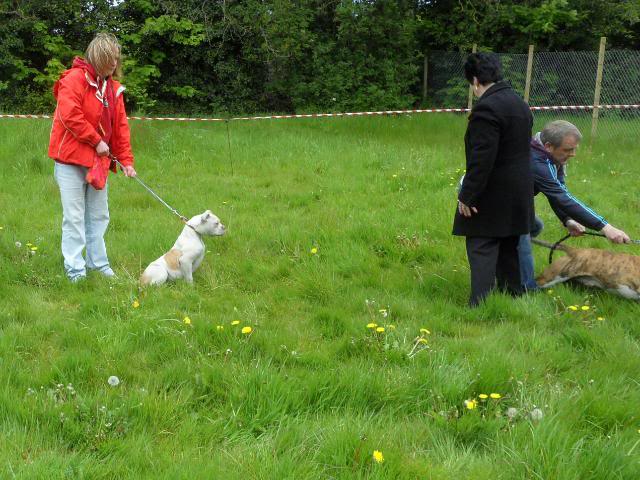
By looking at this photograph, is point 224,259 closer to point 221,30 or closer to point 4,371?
point 4,371

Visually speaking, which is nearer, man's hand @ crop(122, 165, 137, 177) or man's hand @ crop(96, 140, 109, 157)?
man's hand @ crop(96, 140, 109, 157)

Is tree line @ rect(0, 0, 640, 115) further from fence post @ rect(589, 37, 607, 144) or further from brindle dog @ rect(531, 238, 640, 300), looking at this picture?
brindle dog @ rect(531, 238, 640, 300)

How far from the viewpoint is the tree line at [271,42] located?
16.7 m

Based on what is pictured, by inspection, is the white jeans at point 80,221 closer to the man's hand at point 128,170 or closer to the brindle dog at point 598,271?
the man's hand at point 128,170

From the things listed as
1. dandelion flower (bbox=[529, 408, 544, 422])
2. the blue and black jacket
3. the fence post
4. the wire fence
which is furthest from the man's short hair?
the wire fence

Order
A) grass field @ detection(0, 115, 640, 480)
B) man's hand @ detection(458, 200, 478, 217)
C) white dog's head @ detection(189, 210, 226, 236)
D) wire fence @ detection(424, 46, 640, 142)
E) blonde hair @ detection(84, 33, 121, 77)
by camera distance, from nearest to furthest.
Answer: grass field @ detection(0, 115, 640, 480)
man's hand @ detection(458, 200, 478, 217)
blonde hair @ detection(84, 33, 121, 77)
white dog's head @ detection(189, 210, 226, 236)
wire fence @ detection(424, 46, 640, 142)

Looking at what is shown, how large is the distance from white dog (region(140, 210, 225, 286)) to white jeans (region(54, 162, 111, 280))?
2.01 ft

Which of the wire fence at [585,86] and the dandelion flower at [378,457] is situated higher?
the wire fence at [585,86]

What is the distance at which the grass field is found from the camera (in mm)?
2912

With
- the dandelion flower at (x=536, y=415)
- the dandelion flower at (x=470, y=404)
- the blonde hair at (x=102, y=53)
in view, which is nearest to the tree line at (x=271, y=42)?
the blonde hair at (x=102, y=53)

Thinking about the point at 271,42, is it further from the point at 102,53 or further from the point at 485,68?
the point at 485,68

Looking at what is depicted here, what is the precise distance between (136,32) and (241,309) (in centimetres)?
1494

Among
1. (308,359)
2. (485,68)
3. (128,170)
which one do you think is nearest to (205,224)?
(128,170)

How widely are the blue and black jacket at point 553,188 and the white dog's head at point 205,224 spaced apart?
9.42 feet
